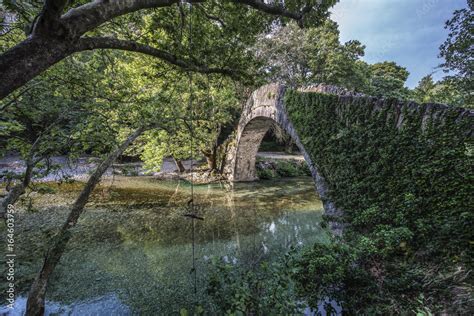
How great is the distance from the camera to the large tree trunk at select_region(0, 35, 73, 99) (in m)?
1.36

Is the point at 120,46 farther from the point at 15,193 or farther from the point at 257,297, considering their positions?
the point at 257,297

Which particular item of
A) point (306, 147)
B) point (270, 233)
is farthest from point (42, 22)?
point (270, 233)

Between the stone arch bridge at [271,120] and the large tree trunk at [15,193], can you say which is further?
the stone arch bridge at [271,120]

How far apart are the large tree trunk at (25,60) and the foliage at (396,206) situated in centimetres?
281

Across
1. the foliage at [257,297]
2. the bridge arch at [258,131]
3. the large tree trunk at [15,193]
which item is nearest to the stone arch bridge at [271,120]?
the bridge arch at [258,131]

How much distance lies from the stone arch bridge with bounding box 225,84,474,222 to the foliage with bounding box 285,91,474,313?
7cm

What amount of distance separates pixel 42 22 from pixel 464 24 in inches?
336

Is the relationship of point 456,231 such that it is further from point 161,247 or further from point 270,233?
point 161,247

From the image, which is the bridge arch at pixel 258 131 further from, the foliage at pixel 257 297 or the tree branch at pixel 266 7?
the tree branch at pixel 266 7

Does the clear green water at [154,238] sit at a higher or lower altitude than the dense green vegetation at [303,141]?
lower

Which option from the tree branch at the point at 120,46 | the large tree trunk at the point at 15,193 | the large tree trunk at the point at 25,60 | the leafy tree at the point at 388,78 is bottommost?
the large tree trunk at the point at 15,193

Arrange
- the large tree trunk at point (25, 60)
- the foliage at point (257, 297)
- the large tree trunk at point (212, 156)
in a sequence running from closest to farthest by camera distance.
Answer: the large tree trunk at point (25, 60) → the foliage at point (257, 297) → the large tree trunk at point (212, 156)

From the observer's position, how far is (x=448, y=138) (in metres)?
3.07

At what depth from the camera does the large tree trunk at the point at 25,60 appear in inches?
53.7
